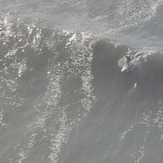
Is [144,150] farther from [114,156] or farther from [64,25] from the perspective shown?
[64,25]

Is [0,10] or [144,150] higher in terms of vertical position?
[0,10]

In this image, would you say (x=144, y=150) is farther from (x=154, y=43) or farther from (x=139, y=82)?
(x=154, y=43)

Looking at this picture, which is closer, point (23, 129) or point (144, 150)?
point (144, 150)

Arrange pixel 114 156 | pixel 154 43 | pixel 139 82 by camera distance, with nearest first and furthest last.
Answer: pixel 114 156
pixel 139 82
pixel 154 43

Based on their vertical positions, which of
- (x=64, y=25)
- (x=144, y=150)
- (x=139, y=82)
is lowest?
(x=144, y=150)

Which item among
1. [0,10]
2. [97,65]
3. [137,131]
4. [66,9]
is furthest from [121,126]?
[0,10]

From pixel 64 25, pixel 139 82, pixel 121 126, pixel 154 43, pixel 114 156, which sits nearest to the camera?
pixel 114 156

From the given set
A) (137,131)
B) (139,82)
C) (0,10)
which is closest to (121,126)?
(137,131)
